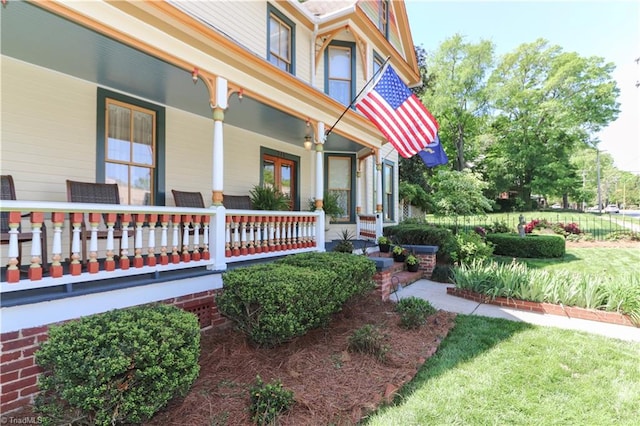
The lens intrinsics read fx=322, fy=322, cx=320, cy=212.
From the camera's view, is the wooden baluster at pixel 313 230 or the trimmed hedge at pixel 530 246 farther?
the trimmed hedge at pixel 530 246

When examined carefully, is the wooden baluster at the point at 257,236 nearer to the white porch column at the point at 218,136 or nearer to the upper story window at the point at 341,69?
the white porch column at the point at 218,136

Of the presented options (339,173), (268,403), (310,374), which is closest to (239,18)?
(339,173)

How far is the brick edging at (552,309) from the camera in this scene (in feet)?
16.0

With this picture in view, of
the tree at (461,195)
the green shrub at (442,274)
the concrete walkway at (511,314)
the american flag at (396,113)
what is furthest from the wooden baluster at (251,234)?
the tree at (461,195)

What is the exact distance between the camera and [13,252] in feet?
9.29

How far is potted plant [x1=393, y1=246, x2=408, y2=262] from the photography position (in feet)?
26.3

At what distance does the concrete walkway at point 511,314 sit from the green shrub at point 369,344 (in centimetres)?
236

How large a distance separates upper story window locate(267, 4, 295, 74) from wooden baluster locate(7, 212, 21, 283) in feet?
20.5

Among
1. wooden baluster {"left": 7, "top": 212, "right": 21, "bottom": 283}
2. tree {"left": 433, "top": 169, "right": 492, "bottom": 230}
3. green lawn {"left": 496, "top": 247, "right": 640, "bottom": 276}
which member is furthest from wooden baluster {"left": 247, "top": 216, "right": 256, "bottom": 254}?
tree {"left": 433, "top": 169, "right": 492, "bottom": 230}

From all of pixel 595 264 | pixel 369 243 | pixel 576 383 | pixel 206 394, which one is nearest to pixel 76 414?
pixel 206 394

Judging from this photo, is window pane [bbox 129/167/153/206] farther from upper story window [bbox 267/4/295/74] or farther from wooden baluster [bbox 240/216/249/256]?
upper story window [bbox 267/4/295/74]

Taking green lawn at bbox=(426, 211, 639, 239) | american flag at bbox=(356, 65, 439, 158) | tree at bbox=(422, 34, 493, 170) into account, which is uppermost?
tree at bbox=(422, 34, 493, 170)

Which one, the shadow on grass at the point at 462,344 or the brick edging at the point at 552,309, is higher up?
the brick edging at the point at 552,309

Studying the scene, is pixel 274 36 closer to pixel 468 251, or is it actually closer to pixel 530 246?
A: pixel 468 251
